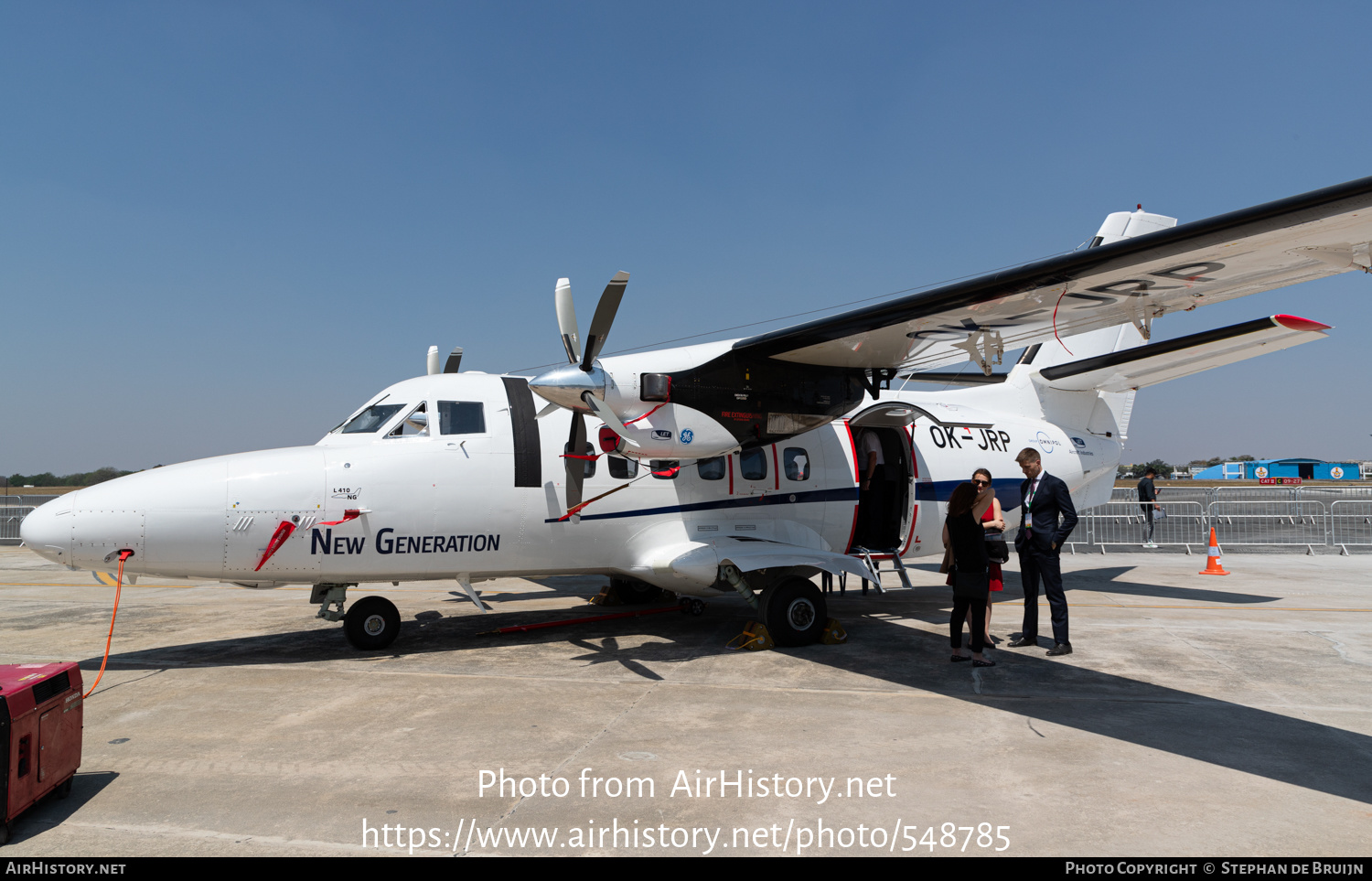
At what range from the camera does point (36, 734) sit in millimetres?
4023

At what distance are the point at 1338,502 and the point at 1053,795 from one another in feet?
61.1

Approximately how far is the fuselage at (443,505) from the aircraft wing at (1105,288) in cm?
167

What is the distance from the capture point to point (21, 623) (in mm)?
10055

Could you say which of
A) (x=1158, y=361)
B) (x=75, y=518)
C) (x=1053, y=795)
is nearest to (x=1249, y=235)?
(x=1053, y=795)

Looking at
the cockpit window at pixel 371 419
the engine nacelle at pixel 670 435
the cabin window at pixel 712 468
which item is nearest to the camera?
the engine nacelle at pixel 670 435

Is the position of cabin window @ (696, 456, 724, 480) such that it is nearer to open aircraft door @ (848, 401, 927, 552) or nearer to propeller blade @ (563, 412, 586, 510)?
propeller blade @ (563, 412, 586, 510)

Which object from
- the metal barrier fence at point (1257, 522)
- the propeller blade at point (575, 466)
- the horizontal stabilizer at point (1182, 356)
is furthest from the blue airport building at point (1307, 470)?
the propeller blade at point (575, 466)

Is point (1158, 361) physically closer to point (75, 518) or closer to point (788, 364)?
point (788, 364)

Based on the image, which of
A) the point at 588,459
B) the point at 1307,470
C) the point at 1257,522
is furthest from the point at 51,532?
the point at 1307,470

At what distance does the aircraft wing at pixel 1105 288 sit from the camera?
5039 mm

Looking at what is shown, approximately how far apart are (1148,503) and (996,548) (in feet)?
41.2

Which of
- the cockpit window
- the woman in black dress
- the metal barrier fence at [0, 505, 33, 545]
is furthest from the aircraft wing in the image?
the metal barrier fence at [0, 505, 33, 545]

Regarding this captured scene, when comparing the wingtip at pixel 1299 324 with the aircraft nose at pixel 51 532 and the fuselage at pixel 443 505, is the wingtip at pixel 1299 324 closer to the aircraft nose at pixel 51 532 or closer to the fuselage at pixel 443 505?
the fuselage at pixel 443 505

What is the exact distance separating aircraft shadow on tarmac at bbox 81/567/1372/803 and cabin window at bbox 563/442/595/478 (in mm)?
1941
